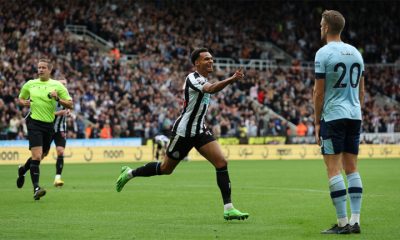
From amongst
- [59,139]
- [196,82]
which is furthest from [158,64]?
[196,82]

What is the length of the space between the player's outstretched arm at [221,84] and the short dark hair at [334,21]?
54.1 inches

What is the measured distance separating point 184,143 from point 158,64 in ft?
107

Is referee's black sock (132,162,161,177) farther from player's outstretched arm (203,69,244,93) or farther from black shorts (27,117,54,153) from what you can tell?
black shorts (27,117,54,153)

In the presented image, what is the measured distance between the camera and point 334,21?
9570 millimetres

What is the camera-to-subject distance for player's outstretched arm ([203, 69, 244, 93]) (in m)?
10.4

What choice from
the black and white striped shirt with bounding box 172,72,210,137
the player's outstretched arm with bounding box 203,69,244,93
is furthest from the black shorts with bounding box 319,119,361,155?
the black and white striped shirt with bounding box 172,72,210,137

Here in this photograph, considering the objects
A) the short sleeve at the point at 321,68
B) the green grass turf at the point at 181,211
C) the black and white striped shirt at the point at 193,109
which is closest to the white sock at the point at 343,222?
the green grass turf at the point at 181,211

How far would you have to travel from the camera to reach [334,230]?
966 cm

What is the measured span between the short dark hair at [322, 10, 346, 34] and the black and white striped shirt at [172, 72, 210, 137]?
2.42m

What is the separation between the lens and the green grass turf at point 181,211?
9898 mm

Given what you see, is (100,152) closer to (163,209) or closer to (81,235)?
(163,209)

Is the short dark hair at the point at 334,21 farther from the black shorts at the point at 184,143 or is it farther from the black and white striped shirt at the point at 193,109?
the black shorts at the point at 184,143

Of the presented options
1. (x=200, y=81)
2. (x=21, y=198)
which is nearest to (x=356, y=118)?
(x=200, y=81)

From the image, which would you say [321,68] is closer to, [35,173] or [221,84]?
[221,84]
